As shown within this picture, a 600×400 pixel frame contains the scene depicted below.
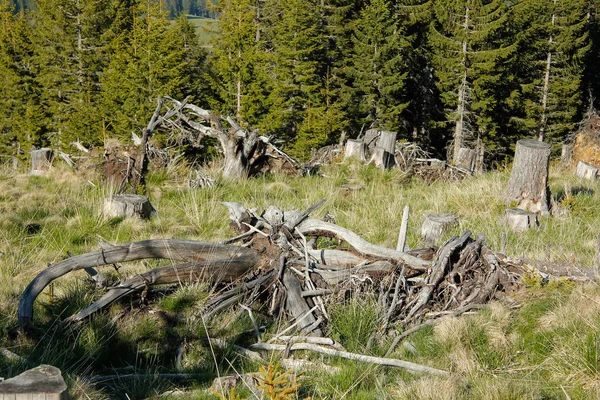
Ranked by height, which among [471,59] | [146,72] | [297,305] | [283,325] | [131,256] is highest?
[471,59]

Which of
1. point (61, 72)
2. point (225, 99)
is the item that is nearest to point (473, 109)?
point (225, 99)

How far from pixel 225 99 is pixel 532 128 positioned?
20931mm

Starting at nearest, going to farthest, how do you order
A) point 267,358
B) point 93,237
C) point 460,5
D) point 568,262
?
1. point 267,358
2. point 568,262
3. point 93,237
4. point 460,5

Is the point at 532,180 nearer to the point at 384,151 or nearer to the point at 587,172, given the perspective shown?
the point at 384,151

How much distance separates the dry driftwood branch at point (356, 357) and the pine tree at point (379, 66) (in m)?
34.4

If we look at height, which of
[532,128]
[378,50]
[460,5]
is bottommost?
[532,128]

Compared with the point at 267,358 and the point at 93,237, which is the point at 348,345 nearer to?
the point at 267,358

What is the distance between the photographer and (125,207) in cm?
754

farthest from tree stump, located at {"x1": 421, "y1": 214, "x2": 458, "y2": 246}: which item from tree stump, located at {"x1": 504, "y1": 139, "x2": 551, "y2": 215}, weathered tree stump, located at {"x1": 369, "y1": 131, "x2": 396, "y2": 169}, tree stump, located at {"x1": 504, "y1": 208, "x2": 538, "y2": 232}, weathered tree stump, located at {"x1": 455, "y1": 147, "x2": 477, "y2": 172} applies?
weathered tree stump, located at {"x1": 455, "y1": 147, "x2": 477, "y2": 172}

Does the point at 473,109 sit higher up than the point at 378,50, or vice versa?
the point at 378,50

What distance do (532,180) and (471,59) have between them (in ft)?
102

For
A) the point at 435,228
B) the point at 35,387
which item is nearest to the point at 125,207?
the point at 435,228

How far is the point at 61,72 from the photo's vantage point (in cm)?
4269

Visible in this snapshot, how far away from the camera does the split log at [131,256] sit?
169 inches
